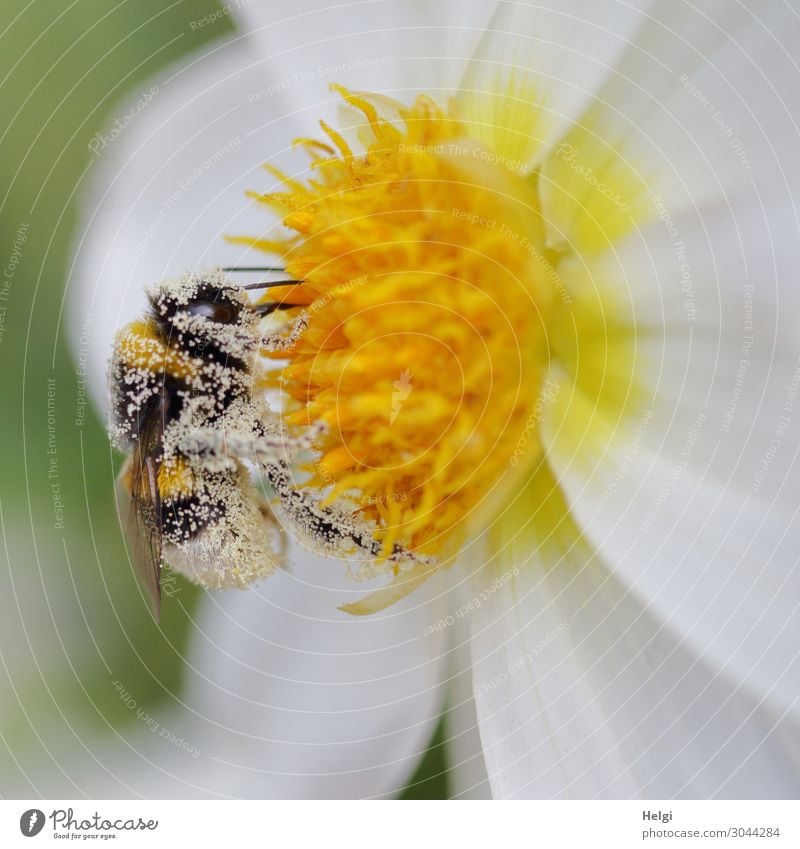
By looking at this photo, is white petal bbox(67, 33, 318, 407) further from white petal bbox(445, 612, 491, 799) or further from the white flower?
white petal bbox(445, 612, 491, 799)

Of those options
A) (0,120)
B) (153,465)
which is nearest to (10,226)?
(0,120)

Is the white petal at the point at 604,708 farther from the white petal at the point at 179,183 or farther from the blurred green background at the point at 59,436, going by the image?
the white petal at the point at 179,183

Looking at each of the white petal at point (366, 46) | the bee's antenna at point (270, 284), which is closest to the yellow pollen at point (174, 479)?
the bee's antenna at point (270, 284)

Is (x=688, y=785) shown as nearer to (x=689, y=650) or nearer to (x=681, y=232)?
(x=689, y=650)

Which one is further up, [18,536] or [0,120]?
[0,120]

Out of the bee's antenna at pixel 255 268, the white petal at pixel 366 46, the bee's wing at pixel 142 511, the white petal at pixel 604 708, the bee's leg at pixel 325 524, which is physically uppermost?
the white petal at pixel 366 46

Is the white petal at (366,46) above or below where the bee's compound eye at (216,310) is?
above
